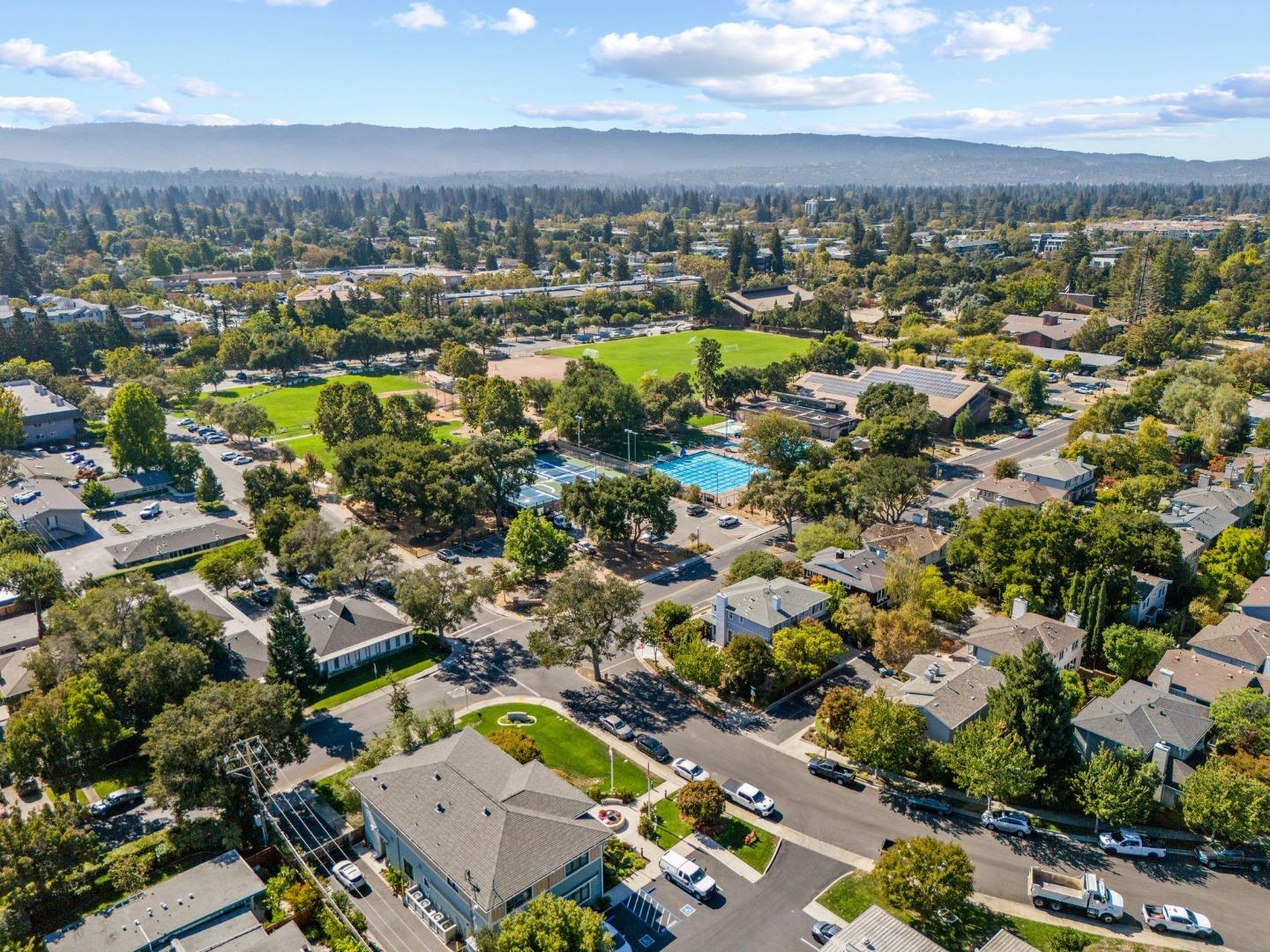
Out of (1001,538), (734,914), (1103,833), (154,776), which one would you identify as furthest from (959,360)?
(154,776)

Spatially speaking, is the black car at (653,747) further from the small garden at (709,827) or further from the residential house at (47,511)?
the residential house at (47,511)

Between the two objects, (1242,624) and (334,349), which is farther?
(334,349)

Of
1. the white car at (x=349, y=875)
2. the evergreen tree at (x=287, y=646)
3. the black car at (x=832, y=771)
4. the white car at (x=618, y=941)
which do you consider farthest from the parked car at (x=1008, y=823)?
the evergreen tree at (x=287, y=646)

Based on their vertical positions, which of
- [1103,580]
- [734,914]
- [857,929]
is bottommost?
[734,914]

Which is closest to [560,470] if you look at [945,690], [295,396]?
[945,690]

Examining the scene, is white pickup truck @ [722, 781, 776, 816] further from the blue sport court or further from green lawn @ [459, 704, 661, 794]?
the blue sport court

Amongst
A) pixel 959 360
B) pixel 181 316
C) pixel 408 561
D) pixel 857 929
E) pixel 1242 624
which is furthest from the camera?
pixel 181 316

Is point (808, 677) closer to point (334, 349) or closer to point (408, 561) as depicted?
point (408, 561)
